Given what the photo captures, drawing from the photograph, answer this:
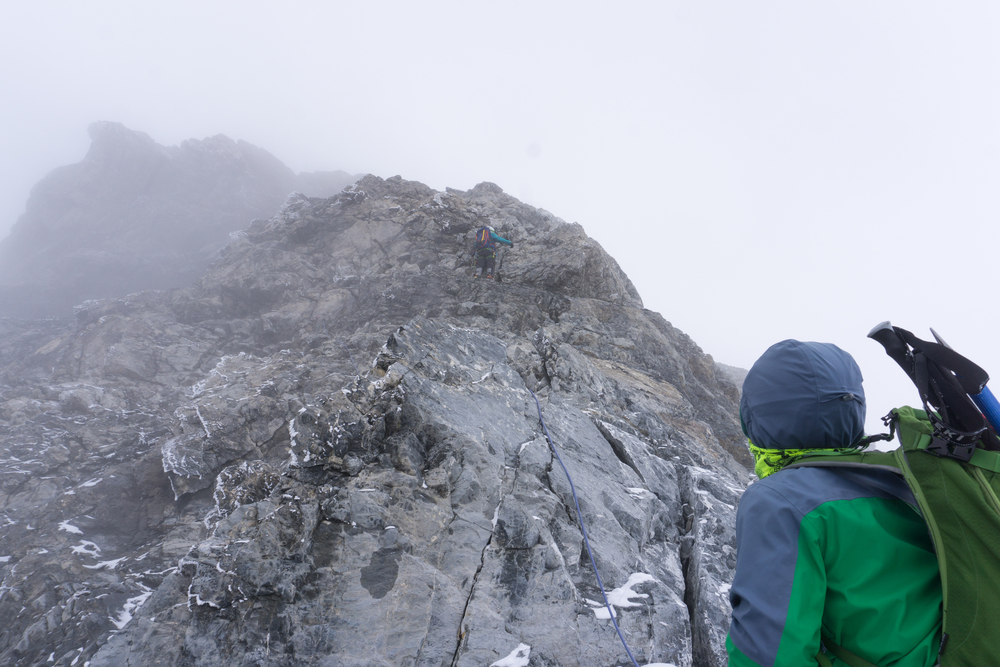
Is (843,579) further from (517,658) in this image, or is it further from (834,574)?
(517,658)

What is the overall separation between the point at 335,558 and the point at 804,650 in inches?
215

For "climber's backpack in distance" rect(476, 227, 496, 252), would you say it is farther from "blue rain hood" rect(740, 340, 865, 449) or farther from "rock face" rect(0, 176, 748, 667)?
"blue rain hood" rect(740, 340, 865, 449)

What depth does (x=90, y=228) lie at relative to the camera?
3550 centimetres

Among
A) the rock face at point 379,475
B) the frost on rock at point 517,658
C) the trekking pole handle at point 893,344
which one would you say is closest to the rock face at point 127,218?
the rock face at point 379,475

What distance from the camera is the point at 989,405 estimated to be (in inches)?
66.5

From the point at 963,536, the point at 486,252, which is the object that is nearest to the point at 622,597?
the point at 963,536

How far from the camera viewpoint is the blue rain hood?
2.13m

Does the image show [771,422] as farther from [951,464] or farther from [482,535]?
[482,535]

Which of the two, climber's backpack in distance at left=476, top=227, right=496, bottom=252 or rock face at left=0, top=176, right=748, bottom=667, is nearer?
rock face at left=0, top=176, right=748, bottom=667

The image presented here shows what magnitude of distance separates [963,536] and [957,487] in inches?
7.0

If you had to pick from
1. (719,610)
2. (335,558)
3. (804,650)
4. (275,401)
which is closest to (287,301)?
(275,401)

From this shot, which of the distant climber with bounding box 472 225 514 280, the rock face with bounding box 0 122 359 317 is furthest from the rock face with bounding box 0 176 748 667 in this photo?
the rock face with bounding box 0 122 359 317

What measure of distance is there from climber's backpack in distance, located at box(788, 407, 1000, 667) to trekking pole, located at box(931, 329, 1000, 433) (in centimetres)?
19

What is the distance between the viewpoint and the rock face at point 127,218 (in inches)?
1176
